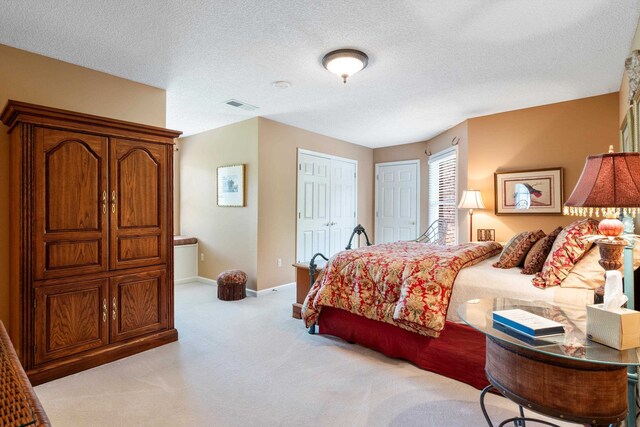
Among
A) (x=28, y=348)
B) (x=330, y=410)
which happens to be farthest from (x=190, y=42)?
(x=330, y=410)

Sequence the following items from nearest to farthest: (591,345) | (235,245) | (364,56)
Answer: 1. (591,345)
2. (364,56)
3. (235,245)

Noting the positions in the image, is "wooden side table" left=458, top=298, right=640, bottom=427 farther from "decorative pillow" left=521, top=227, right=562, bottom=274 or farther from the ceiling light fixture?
the ceiling light fixture

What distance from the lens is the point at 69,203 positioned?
8.27 ft

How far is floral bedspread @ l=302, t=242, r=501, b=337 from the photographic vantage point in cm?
243

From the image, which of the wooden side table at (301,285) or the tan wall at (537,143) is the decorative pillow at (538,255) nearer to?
the tan wall at (537,143)

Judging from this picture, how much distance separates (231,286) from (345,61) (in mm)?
3154

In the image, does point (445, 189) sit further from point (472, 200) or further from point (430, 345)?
point (430, 345)

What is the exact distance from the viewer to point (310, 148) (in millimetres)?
5527

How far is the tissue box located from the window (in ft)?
12.7

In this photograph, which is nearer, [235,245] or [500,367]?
[500,367]

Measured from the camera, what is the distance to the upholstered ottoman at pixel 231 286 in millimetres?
4441

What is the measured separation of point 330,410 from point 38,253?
2305mm

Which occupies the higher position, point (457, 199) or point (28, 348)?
point (457, 199)

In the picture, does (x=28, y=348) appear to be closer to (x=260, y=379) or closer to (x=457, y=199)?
(x=260, y=379)
